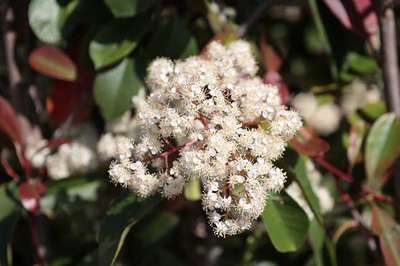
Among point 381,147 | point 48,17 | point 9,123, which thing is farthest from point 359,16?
point 9,123

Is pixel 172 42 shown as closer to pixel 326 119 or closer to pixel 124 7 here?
pixel 124 7

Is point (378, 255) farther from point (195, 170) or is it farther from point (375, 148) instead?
point (195, 170)

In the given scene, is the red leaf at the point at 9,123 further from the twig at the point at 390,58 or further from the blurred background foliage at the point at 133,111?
the twig at the point at 390,58

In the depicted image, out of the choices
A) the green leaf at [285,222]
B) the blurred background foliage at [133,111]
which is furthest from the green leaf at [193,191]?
the green leaf at [285,222]

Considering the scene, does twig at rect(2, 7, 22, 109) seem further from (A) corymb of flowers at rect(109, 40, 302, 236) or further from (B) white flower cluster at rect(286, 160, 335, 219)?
(B) white flower cluster at rect(286, 160, 335, 219)

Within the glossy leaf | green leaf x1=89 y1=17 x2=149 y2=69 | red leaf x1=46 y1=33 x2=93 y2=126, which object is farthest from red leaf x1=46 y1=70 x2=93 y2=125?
the glossy leaf

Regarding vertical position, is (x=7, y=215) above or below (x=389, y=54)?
below
